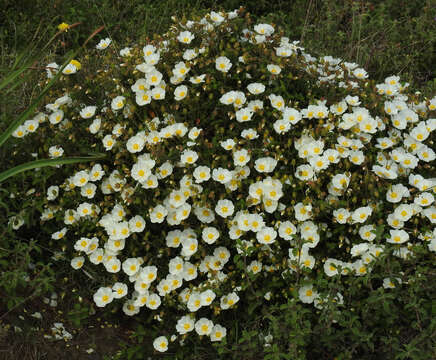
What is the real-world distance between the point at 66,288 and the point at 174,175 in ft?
2.53

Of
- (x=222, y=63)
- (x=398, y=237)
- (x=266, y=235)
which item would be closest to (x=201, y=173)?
(x=266, y=235)

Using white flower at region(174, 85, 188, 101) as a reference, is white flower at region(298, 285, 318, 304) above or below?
below

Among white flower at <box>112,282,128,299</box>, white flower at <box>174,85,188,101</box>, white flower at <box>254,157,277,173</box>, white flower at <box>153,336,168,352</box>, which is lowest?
white flower at <box>153,336,168,352</box>

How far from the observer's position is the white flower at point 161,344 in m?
2.44

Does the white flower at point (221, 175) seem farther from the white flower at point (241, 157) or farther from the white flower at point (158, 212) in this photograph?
the white flower at point (158, 212)

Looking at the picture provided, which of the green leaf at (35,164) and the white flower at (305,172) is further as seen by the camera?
the white flower at (305,172)

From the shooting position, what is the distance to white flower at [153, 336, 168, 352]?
244 centimetres

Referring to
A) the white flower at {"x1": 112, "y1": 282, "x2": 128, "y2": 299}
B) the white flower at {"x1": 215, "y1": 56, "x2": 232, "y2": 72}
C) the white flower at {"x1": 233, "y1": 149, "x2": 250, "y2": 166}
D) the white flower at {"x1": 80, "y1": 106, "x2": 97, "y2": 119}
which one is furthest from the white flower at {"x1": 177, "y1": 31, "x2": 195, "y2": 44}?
the white flower at {"x1": 112, "y1": 282, "x2": 128, "y2": 299}

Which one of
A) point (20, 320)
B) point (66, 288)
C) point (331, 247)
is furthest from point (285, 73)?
point (20, 320)

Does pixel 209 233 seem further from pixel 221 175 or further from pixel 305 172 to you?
pixel 305 172

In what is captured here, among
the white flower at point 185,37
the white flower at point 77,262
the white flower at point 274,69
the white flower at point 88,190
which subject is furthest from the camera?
the white flower at point 185,37

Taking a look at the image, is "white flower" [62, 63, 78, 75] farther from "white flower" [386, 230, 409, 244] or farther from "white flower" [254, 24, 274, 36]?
"white flower" [386, 230, 409, 244]

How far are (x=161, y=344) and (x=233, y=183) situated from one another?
2.58 feet

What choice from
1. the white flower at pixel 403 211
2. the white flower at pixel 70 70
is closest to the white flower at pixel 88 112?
the white flower at pixel 70 70
